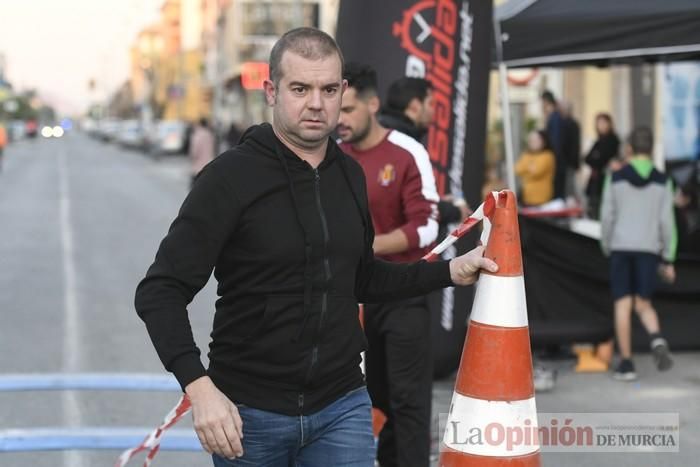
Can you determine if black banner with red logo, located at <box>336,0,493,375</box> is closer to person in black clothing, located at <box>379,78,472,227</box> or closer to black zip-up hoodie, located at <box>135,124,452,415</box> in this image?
person in black clothing, located at <box>379,78,472,227</box>

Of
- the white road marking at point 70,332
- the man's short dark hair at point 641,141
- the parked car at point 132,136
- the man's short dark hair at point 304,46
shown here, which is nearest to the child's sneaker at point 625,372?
the man's short dark hair at point 641,141

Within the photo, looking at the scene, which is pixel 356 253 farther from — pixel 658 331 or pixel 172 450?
pixel 658 331

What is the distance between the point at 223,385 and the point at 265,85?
0.84 m

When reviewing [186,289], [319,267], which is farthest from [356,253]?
[186,289]

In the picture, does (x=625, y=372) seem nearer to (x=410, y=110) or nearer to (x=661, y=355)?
(x=661, y=355)

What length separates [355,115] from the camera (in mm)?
5027

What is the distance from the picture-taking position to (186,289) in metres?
3.01

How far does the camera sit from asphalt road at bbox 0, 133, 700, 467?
21.2ft

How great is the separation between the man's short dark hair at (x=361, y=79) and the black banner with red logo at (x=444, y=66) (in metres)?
2.48

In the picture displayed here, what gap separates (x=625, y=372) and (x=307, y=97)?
5.83 meters

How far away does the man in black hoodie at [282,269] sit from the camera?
302 centimetres

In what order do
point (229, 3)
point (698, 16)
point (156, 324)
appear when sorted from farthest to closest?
point (229, 3) → point (698, 16) → point (156, 324)

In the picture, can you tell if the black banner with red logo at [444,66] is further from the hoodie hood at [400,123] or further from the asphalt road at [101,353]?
the hoodie hood at [400,123]

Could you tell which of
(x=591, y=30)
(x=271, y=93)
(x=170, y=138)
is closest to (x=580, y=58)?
(x=591, y=30)
